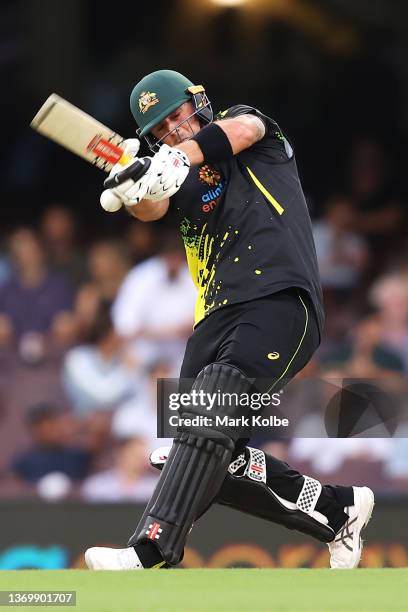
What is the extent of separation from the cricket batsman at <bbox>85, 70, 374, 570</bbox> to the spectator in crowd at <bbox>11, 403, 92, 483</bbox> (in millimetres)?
3335

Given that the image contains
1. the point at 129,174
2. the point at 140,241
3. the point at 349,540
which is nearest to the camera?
the point at 129,174

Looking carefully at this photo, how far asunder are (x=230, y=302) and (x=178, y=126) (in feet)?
2.50

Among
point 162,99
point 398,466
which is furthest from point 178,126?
point 398,466

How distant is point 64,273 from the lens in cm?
900

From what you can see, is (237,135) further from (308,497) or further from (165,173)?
(308,497)

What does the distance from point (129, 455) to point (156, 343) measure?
2.73 ft

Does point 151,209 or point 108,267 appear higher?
point 151,209

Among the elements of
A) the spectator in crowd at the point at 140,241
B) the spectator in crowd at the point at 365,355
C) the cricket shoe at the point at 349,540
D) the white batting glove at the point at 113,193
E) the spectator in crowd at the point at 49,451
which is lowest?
the spectator in crowd at the point at 49,451

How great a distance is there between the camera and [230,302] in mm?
4551

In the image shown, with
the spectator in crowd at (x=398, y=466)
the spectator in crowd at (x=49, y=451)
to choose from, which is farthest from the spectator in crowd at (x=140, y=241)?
the spectator in crowd at (x=398, y=466)

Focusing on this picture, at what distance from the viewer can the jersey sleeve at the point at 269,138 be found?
470 centimetres

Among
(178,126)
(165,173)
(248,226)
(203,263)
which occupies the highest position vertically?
(178,126)
